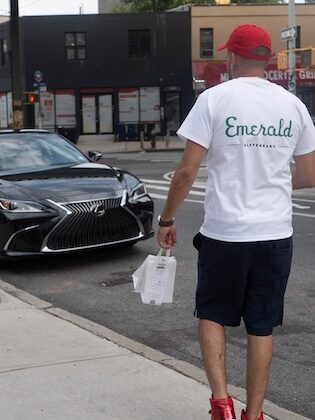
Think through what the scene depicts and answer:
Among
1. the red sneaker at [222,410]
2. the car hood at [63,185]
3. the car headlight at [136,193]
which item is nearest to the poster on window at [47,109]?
the car hood at [63,185]

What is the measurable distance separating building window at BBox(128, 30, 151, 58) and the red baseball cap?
35743 mm

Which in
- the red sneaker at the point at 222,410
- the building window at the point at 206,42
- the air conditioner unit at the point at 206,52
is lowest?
the red sneaker at the point at 222,410

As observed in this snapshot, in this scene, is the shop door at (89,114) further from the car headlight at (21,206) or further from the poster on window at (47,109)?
the car headlight at (21,206)

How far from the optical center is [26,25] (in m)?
36.6

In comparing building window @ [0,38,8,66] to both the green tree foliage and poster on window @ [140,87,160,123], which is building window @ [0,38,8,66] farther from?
the green tree foliage

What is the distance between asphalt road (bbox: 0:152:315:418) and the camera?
14.3ft

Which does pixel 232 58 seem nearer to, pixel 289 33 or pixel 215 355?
pixel 215 355

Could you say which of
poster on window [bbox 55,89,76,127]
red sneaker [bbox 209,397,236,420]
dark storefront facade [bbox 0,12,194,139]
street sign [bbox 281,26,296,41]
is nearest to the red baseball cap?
red sneaker [bbox 209,397,236,420]

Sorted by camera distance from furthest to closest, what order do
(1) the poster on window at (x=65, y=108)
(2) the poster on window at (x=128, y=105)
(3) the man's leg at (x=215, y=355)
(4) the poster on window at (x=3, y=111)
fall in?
(4) the poster on window at (x=3, y=111)
(2) the poster on window at (x=128, y=105)
(1) the poster on window at (x=65, y=108)
(3) the man's leg at (x=215, y=355)

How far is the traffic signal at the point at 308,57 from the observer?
20562 mm

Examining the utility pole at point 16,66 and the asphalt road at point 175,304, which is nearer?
the asphalt road at point 175,304

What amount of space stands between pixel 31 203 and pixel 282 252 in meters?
4.44

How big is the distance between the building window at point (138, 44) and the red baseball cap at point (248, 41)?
3574cm

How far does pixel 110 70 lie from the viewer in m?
38.1
